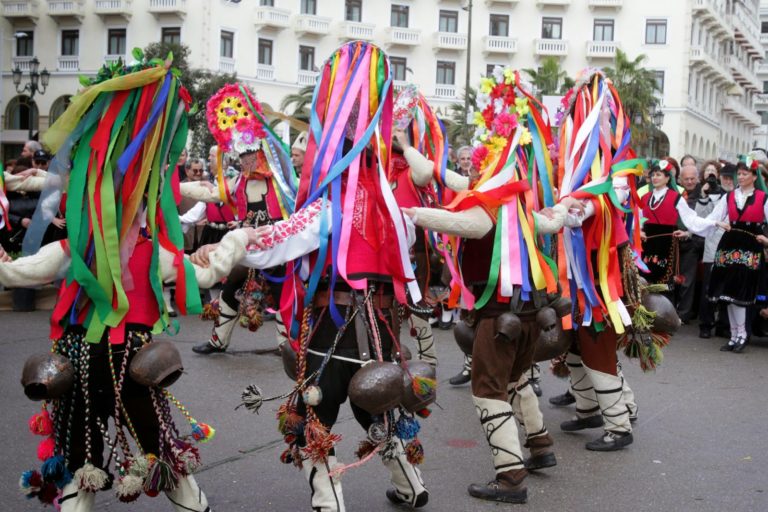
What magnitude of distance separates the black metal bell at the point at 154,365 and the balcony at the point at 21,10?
42641 mm

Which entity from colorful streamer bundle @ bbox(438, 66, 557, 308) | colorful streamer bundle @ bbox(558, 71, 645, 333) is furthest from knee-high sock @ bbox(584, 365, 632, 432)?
colorful streamer bundle @ bbox(438, 66, 557, 308)

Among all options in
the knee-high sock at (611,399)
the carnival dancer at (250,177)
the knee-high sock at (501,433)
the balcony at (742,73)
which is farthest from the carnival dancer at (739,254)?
the balcony at (742,73)

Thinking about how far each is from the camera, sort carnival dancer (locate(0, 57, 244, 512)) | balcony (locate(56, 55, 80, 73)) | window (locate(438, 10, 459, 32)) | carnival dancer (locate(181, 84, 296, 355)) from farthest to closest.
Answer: window (locate(438, 10, 459, 32)), balcony (locate(56, 55, 80, 73)), carnival dancer (locate(181, 84, 296, 355)), carnival dancer (locate(0, 57, 244, 512))

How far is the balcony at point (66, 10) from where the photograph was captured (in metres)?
41.4

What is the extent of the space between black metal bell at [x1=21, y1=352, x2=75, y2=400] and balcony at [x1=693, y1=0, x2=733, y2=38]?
5006cm

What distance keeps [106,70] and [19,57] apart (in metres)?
42.7

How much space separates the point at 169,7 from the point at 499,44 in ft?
56.0

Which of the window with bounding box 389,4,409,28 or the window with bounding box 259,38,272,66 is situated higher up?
the window with bounding box 389,4,409,28

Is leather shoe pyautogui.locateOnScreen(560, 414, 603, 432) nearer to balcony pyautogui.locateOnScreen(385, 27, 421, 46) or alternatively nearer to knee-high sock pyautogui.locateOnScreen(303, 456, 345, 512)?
knee-high sock pyautogui.locateOnScreen(303, 456, 345, 512)

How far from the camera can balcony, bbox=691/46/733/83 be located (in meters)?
49.0

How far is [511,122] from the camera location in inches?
198

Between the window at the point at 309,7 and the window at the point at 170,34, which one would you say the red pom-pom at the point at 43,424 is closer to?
the window at the point at 170,34

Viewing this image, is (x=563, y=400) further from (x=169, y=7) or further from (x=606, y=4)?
(x=606, y=4)

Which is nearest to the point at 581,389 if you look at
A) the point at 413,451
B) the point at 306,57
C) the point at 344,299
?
the point at 413,451
